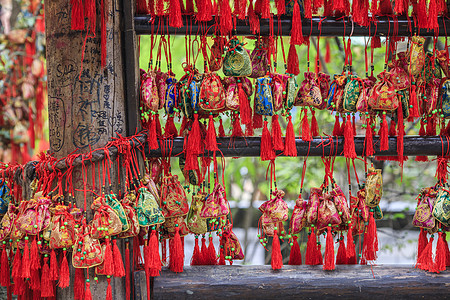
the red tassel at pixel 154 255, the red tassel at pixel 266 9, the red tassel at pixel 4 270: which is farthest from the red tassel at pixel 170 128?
the red tassel at pixel 4 270

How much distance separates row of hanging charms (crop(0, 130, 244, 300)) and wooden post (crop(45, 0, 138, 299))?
0.06m

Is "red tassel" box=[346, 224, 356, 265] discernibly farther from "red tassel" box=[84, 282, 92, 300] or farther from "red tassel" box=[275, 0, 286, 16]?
"red tassel" box=[84, 282, 92, 300]

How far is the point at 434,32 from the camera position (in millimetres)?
Result: 1929

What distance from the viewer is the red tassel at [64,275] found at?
5.63 ft

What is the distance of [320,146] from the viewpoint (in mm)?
1920

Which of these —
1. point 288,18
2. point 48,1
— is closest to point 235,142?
point 288,18

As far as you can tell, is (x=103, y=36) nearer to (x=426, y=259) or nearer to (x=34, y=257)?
(x=34, y=257)

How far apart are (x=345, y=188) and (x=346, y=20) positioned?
2.16m

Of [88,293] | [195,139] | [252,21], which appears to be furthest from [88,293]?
[252,21]

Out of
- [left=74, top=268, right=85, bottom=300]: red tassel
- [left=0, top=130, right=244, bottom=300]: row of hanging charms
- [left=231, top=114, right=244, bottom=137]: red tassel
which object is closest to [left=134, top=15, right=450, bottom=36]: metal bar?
[left=231, top=114, right=244, bottom=137]: red tassel

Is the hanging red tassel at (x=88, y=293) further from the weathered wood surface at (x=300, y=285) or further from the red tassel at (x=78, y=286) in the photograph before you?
the weathered wood surface at (x=300, y=285)

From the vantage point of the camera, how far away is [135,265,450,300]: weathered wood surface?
6.17 ft

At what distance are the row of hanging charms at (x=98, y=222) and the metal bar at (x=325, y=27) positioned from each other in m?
0.46

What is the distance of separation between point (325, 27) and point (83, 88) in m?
0.95
